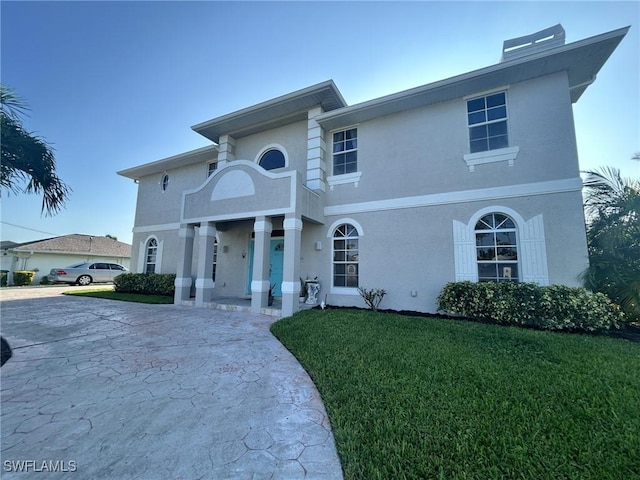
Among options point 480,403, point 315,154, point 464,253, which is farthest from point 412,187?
point 480,403

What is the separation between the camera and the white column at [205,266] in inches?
369

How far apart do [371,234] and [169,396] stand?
6.91 metres

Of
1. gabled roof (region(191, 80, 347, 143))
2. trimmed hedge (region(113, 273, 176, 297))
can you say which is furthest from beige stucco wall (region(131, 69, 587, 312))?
trimmed hedge (region(113, 273, 176, 297))

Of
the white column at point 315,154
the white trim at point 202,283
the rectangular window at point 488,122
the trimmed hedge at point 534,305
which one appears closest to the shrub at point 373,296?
the trimmed hedge at point 534,305

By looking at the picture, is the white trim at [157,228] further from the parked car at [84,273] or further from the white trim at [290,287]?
the white trim at [290,287]

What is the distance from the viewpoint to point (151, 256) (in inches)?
551

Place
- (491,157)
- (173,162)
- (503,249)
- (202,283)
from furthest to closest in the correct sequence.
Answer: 1. (173,162)
2. (202,283)
3. (491,157)
4. (503,249)

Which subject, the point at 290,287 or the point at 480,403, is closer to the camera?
the point at 480,403

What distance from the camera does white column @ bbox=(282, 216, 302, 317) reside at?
778cm

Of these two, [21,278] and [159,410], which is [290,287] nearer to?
[159,410]

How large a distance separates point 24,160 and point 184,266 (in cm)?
530

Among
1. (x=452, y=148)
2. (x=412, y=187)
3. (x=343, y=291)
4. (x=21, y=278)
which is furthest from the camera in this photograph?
(x=21, y=278)

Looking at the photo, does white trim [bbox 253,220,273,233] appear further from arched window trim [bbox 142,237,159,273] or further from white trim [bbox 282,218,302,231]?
arched window trim [bbox 142,237,159,273]

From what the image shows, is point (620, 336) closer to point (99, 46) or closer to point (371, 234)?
point (371, 234)
